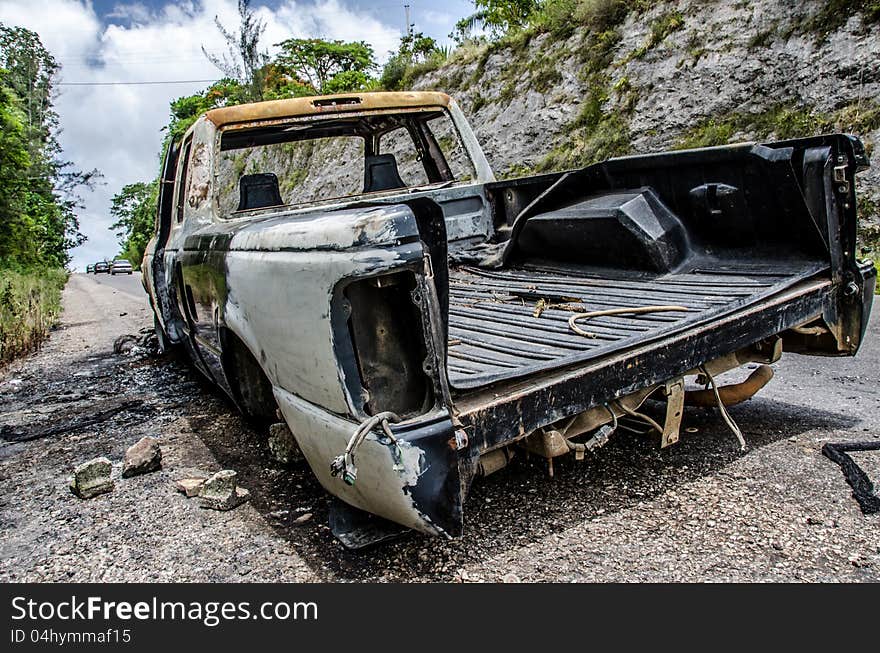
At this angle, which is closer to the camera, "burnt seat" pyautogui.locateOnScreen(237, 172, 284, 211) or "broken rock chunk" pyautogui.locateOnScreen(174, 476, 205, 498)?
"broken rock chunk" pyautogui.locateOnScreen(174, 476, 205, 498)

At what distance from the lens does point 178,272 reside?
13.0 feet

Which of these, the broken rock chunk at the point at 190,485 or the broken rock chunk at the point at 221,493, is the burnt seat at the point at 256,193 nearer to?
the broken rock chunk at the point at 190,485

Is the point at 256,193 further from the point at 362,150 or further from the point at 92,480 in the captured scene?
the point at 92,480

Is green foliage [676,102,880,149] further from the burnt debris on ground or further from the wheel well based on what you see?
the wheel well

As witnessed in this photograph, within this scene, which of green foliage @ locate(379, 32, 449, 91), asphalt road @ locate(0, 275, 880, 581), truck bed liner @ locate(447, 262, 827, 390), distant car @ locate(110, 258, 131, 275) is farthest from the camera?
distant car @ locate(110, 258, 131, 275)

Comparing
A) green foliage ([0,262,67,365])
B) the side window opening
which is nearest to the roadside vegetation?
green foliage ([0,262,67,365])

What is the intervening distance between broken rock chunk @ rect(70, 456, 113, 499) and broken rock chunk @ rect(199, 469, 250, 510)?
1.62ft

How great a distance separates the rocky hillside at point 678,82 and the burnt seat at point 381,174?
5956 mm

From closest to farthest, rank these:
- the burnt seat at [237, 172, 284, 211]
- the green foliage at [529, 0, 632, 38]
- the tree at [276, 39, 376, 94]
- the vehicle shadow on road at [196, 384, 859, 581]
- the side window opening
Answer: the vehicle shadow on road at [196, 384, 859, 581] → the side window opening → the burnt seat at [237, 172, 284, 211] → the green foliage at [529, 0, 632, 38] → the tree at [276, 39, 376, 94]

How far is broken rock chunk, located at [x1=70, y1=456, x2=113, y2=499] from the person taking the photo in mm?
3086

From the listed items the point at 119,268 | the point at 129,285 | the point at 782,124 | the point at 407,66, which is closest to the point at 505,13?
the point at 407,66

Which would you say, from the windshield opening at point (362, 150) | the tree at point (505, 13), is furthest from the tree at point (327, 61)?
the windshield opening at point (362, 150)

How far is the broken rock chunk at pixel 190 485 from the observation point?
3.03 meters

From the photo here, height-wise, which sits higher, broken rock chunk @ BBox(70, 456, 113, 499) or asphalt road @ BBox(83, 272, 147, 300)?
broken rock chunk @ BBox(70, 456, 113, 499)
